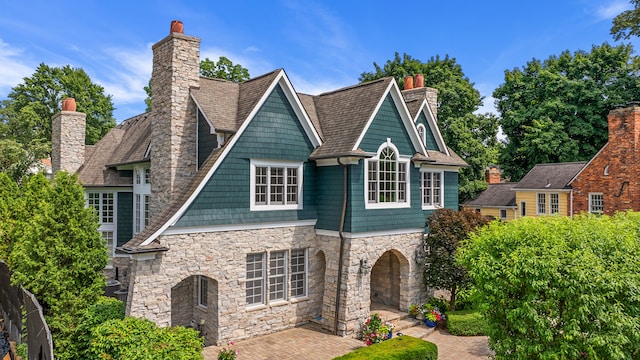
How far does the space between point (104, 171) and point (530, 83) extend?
3837cm

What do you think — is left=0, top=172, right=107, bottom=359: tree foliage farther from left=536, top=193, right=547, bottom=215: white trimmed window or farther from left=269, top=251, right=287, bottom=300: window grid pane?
left=536, top=193, right=547, bottom=215: white trimmed window

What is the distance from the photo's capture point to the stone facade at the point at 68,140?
21.3 metres

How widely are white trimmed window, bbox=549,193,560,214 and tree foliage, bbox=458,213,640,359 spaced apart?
2172 centimetres

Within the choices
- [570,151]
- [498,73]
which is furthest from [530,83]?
[570,151]

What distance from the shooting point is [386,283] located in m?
18.9

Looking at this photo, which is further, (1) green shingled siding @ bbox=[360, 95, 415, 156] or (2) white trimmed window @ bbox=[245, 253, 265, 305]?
(1) green shingled siding @ bbox=[360, 95, 415, 156]

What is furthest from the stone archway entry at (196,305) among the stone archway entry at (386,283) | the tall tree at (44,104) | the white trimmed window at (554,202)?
the tall tree at (44,104)

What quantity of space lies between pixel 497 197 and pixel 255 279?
2882 centimetres

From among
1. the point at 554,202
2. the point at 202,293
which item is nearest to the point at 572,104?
the point at 554,202

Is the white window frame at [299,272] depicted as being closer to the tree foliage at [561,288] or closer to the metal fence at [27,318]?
the tree foliage at [561,288]

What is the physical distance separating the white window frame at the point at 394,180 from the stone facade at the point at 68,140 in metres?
16.5

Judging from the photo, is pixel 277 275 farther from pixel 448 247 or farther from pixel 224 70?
pixel 224 70

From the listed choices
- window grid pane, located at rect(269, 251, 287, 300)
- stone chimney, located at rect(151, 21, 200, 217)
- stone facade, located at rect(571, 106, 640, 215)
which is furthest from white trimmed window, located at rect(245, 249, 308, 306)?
stone facade, located at rect(571, 106, 640, 215)

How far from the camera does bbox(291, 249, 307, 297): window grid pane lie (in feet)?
52.6
